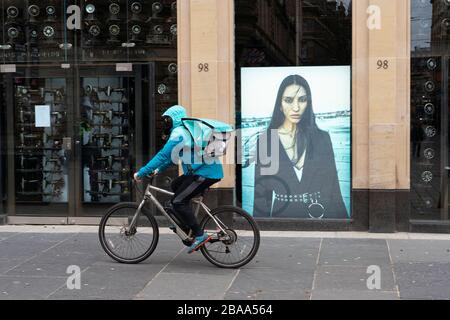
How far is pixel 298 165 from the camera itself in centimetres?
900

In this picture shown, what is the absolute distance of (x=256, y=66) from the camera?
29.5ft

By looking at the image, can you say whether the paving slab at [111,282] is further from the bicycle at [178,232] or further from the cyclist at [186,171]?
the cyclist at [186,171]

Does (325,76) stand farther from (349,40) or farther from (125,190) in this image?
(125,190)

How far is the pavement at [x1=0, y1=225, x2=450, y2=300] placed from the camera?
5.79m

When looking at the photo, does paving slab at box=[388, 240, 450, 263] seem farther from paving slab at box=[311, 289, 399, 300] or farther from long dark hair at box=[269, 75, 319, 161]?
long dark hair at box=[269, 75, 319, 161]

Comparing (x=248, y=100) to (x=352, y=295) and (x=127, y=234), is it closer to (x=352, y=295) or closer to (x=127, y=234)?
(x=127, y=234)

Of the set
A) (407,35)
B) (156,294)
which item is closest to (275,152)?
(407,35)

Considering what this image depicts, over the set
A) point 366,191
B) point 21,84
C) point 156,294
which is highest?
point 21,84

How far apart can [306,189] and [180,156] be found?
295 cm

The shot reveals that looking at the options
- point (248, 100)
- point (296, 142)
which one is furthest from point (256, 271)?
point (248, 100)

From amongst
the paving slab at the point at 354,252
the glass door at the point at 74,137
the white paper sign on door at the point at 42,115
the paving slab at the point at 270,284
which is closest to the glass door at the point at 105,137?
the glass door at the point at 74,137

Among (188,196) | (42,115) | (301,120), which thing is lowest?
(188,196)

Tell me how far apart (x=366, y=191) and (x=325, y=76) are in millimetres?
1698

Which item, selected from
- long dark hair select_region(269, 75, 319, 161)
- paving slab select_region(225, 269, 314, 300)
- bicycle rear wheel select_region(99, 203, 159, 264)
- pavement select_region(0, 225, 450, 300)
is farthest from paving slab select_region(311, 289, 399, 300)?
long dark hair select_region(269, 75, 319, 161)
